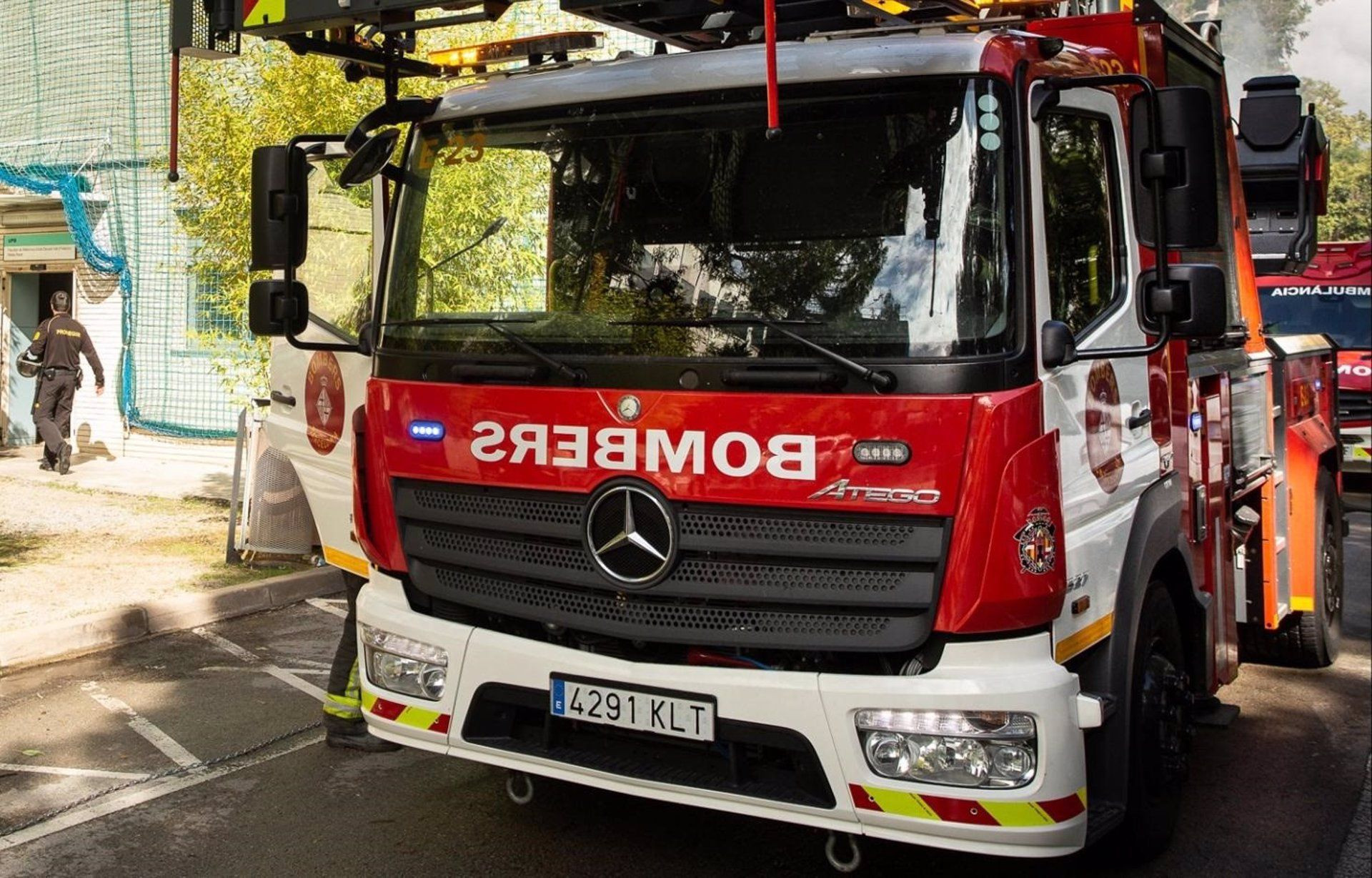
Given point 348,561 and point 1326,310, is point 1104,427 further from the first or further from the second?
point 1326,310

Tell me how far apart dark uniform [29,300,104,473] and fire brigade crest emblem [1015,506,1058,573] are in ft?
41.0

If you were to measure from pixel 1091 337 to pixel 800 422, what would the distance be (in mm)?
983

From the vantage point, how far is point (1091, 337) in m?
4.12

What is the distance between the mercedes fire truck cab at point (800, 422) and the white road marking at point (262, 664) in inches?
93.8

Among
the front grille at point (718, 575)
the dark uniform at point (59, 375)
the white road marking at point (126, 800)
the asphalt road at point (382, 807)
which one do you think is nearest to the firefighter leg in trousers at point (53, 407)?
the dark uniform at point (59, 375)

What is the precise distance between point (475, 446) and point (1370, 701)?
16.3 ft

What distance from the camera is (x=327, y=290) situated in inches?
245

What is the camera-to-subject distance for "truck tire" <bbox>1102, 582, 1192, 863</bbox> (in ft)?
14.4

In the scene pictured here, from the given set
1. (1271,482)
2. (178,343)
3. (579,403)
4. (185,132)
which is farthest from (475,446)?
(178,343)

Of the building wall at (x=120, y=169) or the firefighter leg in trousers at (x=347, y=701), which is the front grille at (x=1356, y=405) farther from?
the firefighter leg in trousers at (x=347, y=701)

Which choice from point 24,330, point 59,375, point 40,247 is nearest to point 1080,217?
point 59,375

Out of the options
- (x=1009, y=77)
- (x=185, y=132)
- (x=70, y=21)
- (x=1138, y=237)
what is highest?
(x=70, y=21)

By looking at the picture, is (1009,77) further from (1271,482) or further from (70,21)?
(70,21)

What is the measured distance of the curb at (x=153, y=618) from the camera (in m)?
7.18
